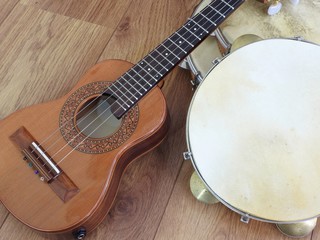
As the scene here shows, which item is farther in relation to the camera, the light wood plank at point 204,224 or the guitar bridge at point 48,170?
the light wood plank at point 204,224

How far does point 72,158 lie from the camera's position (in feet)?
3.08

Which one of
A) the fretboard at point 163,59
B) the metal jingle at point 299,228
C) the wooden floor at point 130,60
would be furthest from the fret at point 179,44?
the metal jingle at point 299,228

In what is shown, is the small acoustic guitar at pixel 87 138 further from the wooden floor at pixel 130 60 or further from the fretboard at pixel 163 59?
the wooden floor at pixel 130 60

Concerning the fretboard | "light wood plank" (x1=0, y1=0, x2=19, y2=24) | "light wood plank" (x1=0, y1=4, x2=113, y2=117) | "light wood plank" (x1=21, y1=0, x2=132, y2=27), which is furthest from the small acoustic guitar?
"light wood plank" (x1=0, y1=0, x2=19, y2=24)

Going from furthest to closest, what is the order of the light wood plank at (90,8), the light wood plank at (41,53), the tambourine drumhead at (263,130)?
the light wood plank at (90,8) < the light wood plank at (41,53) < the tambourine drumhead at (263,130)

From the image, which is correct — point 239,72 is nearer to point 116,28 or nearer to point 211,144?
point 211,144

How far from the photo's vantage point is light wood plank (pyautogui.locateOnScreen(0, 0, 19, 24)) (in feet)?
4.41

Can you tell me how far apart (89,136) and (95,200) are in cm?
16

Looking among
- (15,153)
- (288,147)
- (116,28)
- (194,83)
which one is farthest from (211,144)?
(116,28)

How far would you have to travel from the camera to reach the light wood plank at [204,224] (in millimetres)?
1053

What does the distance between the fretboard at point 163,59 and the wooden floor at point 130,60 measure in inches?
9.8

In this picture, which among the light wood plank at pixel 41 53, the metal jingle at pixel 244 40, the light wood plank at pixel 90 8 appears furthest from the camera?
the light wood plank at pixel 90 8

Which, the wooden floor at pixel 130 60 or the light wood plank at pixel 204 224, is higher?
the wooden floor at pixel 130 60

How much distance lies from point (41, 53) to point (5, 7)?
23 centimetres
